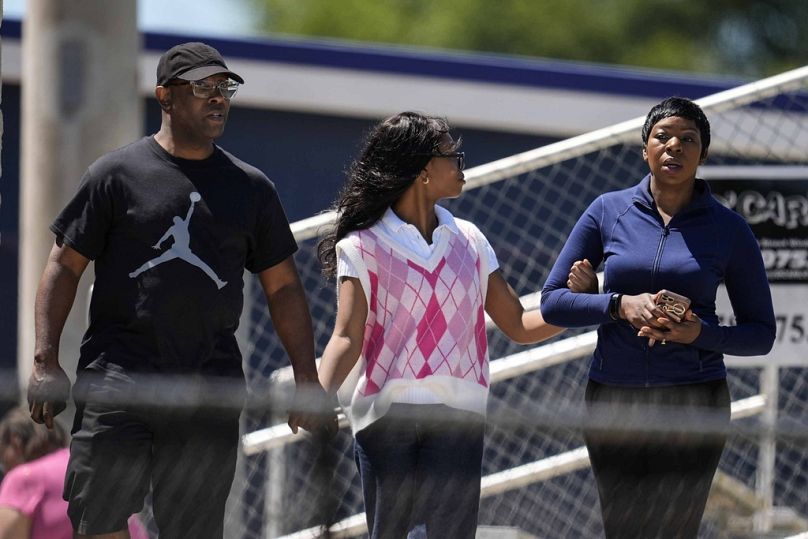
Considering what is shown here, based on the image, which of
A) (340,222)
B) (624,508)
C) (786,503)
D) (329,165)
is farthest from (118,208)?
(329,165)

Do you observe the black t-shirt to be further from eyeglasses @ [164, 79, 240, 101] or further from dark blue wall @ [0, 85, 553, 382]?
dark blue wall @ [0, 85, 553, 382]

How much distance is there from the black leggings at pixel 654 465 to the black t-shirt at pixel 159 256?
1164 millimetres

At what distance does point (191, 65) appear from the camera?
15.3ft

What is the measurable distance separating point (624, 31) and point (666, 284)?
1431 inches

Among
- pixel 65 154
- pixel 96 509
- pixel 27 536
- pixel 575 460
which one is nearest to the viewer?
pixel 96 509

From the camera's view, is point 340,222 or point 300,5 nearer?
point 340,222

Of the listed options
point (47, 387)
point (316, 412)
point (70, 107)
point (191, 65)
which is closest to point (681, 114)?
point (191, 65)

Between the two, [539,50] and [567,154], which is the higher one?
[567,154]

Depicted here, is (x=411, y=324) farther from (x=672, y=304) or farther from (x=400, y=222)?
(x=672, y=304)

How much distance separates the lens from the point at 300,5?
147 ft

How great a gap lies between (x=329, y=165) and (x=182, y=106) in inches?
173

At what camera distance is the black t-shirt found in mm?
4516

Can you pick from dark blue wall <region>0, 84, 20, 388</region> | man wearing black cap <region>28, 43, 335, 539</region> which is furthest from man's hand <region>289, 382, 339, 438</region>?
dark blue wall <region>0, 84, 20, 388</region>

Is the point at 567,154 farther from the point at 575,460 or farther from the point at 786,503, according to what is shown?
the point at 786,503
